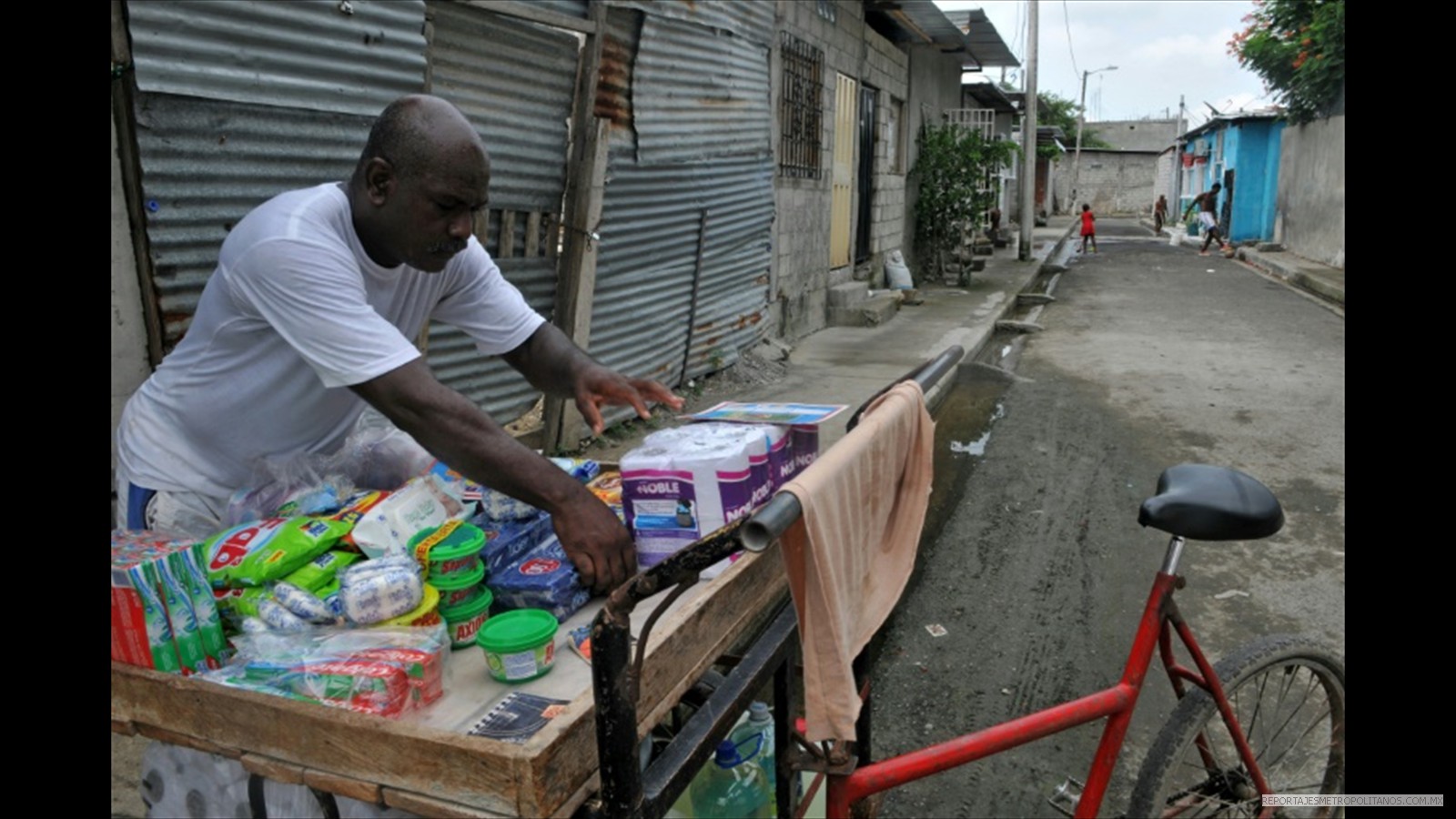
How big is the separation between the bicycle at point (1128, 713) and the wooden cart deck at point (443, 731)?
0.08 m

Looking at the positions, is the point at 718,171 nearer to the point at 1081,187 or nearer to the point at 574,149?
the point at 574,149

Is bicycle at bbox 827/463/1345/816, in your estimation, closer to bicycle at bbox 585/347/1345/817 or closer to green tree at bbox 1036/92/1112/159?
bicycle at bbox 585/347/1345/817

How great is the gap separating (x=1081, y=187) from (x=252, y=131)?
5781cm

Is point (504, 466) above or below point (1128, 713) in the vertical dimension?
above

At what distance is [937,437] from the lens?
6.78m

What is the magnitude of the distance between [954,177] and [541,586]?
14.8 metres

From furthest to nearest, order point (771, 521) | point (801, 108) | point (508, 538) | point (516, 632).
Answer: point (801, 108), point (508, 538), point (516, 632), point (771, 521)

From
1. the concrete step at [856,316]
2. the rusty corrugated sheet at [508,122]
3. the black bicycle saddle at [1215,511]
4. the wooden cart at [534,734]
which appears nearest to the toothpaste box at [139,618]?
the wooden cart at [534,734]

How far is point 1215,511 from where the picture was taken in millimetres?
2229

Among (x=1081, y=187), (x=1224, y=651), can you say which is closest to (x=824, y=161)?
(x=1224, y=651)

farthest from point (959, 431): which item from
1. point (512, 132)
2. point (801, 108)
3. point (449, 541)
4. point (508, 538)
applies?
point (449, 541)

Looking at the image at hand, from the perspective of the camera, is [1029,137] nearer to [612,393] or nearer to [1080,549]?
[1080,549]

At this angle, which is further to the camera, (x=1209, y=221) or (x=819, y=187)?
(x=1209, y=221)

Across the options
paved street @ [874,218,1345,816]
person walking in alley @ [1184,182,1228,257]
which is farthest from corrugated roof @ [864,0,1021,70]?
person walking in alley @ [1184,182,1228,257]
